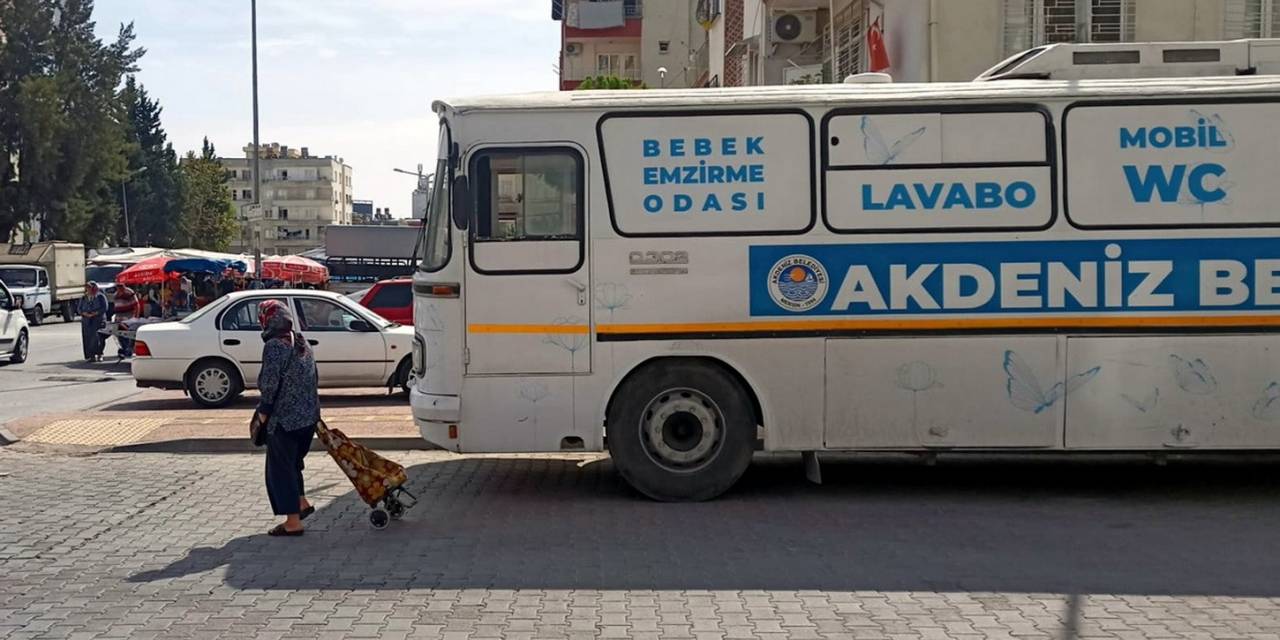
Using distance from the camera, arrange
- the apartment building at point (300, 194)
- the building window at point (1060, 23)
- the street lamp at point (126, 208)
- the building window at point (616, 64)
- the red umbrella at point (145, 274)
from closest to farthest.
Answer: the building window at point (1060, 23) < the red umbrella at point (145, 274) < the building window at point (616, 64) < the street lamp at point (126, 208) < the apartment building at point (300, 194)

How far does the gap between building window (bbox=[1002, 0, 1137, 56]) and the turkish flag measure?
220 centimetres

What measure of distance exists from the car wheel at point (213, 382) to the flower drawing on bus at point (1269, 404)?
11849 millimetres

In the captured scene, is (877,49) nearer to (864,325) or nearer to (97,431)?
(864,325)

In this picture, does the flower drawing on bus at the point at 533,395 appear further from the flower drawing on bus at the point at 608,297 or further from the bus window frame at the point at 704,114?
the bus window frame at the point at 704,114

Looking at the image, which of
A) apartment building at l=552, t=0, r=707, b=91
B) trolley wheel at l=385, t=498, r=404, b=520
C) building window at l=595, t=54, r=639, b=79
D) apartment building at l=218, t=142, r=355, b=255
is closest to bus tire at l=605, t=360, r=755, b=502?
trolley wheel at l=385, t=498, r=404, b=520

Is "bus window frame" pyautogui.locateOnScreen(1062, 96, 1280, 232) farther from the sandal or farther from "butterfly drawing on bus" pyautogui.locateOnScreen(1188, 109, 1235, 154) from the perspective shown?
the sandal

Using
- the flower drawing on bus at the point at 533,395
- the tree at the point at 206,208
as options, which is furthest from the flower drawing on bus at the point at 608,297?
the tree at the point at 206,208

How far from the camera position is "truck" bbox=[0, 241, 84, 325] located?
43.0 m

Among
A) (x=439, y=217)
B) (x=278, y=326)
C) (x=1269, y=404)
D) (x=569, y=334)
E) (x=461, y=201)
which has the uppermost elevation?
(x=461, y=201)

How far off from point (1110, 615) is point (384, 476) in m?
4.64

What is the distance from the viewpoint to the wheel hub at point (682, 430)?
9789 millimetres

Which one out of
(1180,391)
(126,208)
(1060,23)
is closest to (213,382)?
(1180,391)

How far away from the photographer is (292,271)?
130ft

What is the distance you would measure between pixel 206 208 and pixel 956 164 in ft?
324
